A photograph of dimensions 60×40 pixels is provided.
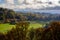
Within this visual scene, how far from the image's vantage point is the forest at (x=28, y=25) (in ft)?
6.98

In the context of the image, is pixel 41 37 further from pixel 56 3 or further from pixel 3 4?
pixel 3 4

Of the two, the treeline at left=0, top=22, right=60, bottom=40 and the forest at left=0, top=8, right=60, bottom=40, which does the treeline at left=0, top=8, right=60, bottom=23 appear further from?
the treeline at left=0, top=22, right=60, bottom=40

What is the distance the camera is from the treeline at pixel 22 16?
2.19 m

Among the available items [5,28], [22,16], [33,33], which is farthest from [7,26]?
[33,33]

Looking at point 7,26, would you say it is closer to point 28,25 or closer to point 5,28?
point 5,28

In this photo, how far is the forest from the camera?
2.13m

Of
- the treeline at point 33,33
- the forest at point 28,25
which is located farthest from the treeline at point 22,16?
the treeline at point 33,33

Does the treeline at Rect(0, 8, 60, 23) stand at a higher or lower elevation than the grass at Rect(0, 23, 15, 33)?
higher

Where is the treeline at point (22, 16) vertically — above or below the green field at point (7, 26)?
above

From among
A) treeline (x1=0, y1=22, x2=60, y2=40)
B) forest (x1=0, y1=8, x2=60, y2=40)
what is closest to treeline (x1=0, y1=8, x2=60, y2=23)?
forest (x1=0, y1=8, x2=60, y2=40)

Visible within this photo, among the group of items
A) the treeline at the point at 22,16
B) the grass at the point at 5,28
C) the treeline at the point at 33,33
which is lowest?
the treeline at the point at 33,33

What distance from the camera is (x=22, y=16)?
7.22 ft

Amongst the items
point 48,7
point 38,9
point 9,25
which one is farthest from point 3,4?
point 48,7

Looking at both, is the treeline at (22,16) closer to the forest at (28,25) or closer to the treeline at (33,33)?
the forest at (28,25)
